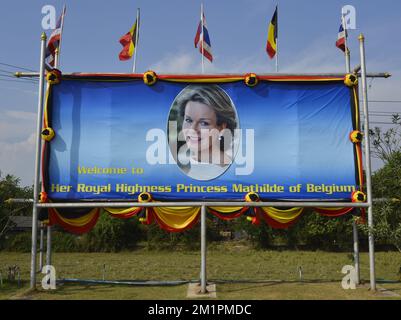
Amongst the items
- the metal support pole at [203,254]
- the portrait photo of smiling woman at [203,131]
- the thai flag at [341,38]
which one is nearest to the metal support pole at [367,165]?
the thai flag at [341,38]

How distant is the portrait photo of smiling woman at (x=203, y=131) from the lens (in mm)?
11453

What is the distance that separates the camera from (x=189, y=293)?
10.7 metres

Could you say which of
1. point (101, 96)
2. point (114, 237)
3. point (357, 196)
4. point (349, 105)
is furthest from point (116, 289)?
point (114, 237)

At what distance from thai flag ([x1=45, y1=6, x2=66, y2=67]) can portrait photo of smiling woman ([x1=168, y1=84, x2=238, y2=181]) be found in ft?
12.4

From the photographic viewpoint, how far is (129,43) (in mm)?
12641

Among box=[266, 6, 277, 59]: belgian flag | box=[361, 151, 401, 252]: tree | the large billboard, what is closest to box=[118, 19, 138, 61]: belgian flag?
the large billboard

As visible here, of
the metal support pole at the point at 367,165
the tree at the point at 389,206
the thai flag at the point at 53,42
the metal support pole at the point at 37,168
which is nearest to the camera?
the tree at the point at 389,206

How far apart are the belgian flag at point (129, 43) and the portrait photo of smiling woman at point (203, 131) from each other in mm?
2166

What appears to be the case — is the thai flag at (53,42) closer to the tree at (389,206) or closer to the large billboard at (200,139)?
the large billboard at (200,139)

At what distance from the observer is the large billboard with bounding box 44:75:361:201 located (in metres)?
11.3

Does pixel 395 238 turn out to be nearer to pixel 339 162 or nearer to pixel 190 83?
pixel 339 162

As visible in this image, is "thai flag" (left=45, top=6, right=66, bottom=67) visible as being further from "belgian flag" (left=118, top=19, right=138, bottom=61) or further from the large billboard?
"belgian flag" (left=118, top=19, right=138, bottom=61)

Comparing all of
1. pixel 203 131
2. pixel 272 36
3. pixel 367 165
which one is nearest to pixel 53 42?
pixel 203 131

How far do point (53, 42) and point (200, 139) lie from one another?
199 inches
